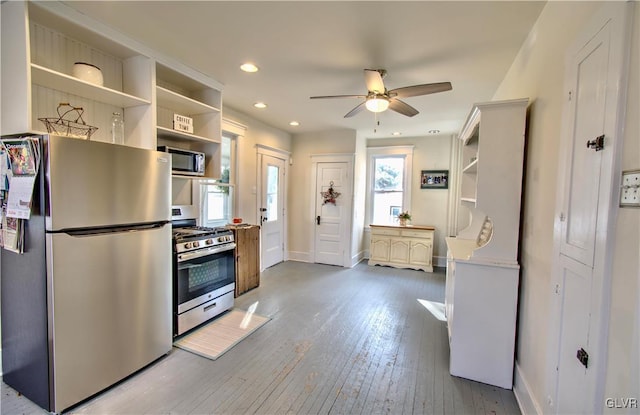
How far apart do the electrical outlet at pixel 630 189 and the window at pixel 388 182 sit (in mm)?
4732

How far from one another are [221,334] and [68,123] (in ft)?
7.07

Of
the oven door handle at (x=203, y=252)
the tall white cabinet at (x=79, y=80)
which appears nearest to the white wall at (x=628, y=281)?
the oven door handle at (x=203, y=252)

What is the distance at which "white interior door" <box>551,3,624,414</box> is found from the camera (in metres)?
1.03

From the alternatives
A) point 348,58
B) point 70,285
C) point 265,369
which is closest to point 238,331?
point 265,369

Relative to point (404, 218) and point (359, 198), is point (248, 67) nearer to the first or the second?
point (359, 198)

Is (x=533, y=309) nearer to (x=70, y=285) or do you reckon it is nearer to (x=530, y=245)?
(x=530, y=245)

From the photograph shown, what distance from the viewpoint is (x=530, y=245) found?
188 centimetres

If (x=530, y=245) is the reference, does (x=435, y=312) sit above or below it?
below

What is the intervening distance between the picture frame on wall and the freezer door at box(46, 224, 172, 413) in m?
4.67

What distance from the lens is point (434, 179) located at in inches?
214

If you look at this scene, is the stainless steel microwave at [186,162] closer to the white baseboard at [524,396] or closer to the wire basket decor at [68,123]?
the wire basket decor at [68,123]

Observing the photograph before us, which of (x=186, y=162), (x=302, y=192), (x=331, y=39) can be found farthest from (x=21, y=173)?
(x=302, y=192)

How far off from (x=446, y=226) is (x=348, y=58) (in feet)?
13.4

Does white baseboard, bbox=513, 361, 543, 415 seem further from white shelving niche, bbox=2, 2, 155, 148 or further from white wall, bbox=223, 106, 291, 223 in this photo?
white wall, bbox=223, 106, 291, 223
